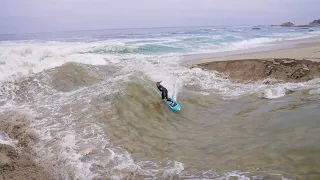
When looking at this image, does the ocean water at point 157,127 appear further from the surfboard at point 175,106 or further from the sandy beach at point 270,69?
the sandy beach at point 270,69

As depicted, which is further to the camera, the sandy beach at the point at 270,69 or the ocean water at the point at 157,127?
the sandy beach at the point at 270,69

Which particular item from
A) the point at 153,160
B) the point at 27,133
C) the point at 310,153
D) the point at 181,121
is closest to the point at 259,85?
the point at 181,121

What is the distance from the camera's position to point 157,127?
7090 millimetres

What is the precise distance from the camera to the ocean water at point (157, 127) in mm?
4695

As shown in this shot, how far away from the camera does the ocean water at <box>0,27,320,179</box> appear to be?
4.70m

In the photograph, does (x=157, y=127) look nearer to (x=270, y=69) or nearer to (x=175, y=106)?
(x=175, y=106)

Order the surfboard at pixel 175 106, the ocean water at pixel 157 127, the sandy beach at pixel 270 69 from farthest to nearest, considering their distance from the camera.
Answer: the sandy beach at pixel 270 69
the surfboard at pixel 175 106
the ocean water at pixel 157 127

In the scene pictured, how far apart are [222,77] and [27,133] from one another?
9.50 metres

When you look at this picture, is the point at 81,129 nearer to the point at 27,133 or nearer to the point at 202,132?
the point at 27,133

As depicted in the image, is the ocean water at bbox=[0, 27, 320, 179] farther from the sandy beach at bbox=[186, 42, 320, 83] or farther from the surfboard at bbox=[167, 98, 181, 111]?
the sandy beach at bbox=[186, 42, 320, 83]

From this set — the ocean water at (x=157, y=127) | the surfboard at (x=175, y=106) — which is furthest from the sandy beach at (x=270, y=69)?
the surfboard at (x=175, y=106)

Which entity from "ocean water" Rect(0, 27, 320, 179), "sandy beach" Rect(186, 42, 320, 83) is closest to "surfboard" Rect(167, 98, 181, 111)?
"ocean water" Rect(0, 27, 320, 179)

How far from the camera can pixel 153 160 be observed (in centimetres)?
520

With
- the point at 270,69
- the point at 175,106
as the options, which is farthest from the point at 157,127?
the point at 270,69
